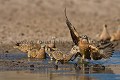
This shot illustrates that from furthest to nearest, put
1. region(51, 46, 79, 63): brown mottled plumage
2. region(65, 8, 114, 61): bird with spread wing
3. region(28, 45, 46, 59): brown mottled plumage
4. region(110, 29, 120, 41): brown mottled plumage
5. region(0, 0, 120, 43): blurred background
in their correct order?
region(0, 0, 120, 43): blurred background, region(110, 29, 120, 41): brown mottled plumage, region(28, 45, 46, 59): brown mottled plumage, region(51, 46, 79, 63): brown mottled plumage, region(65, 8, 114, 61): bird with spread wing

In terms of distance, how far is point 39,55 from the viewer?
2173cm

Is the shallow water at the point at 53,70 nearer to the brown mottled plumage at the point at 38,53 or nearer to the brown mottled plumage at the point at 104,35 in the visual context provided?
the brown mottled plumage at the point at 38,53

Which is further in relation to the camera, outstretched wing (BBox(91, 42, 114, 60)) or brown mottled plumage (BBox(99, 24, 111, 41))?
brown mottled plumage (BBox(99, 24, 111, 41))

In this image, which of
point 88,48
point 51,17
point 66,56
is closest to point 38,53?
point 66,56

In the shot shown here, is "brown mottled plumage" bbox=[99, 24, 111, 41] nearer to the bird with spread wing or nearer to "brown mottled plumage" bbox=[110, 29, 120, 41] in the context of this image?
"brown mottled plumage" bbox=[110, 29, 120, 41]

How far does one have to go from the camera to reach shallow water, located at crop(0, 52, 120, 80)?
1678 centimetres

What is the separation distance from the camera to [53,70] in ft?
60.0

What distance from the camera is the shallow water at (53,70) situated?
1678cm

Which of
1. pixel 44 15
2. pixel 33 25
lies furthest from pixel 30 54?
pixel 44 15

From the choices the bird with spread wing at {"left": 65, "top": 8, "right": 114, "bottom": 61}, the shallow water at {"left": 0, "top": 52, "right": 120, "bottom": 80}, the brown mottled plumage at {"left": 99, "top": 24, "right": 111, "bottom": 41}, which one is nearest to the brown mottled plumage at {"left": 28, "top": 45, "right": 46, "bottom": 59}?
the shallow water at {"left": 0, "top": 52, "right": 120, "bottom": 80}

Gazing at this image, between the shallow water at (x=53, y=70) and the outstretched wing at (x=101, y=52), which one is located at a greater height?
the outstretched wing at (x=101, y=52)

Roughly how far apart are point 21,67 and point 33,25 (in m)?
12.4

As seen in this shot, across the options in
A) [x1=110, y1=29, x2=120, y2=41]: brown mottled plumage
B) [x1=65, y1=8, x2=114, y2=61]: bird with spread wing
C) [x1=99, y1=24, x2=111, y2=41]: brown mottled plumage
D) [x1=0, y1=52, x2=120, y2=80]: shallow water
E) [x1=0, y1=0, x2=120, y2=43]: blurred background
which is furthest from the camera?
[x1=0, y1=0, x2=120, y2=43]: blurred background

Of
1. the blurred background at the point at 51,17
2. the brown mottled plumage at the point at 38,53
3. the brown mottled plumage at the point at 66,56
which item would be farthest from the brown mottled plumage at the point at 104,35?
the brown mottled plumage at the point at 66,56
